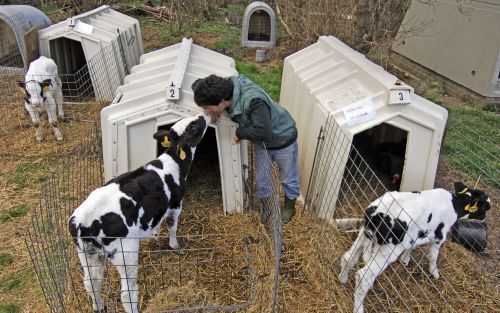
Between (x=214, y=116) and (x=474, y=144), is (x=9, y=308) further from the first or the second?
(x=474, y=144)

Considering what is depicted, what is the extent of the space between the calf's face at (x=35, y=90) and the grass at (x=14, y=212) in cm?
197

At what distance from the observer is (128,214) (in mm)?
3791

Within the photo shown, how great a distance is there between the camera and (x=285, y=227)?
17.5 ft

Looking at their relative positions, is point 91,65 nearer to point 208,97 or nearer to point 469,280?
point 208,97

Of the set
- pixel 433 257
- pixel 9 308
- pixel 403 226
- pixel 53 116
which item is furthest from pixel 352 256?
pixel 53 116

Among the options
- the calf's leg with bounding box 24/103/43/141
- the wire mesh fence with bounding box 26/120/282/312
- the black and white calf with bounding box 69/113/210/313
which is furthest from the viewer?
the calf's leg with bounding box 24/103/43/141

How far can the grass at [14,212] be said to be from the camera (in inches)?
210

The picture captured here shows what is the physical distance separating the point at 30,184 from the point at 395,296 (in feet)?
15.8

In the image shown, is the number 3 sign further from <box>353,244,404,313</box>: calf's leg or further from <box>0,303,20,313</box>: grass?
<box>0,303,20,313</box>: grass

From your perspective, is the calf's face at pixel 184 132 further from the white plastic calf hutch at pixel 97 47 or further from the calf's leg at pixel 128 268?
the white plastic calf hutch at pixel 97 47

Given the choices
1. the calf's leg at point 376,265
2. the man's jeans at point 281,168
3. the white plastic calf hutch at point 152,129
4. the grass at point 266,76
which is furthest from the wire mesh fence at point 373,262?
the grass at point 266,76

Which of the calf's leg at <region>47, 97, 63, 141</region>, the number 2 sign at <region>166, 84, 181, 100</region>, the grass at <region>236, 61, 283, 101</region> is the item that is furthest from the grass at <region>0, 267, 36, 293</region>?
the grass at <region>236, 61, 283, 101</region>

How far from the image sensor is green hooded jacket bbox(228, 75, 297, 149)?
15.1 ft

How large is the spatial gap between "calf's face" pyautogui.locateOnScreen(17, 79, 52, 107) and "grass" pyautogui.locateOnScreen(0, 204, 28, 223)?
197cm
